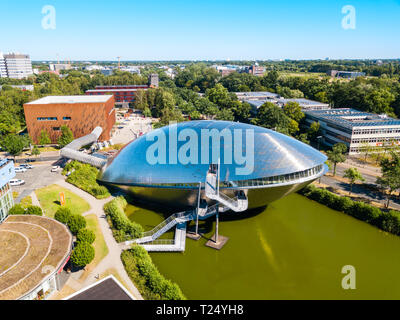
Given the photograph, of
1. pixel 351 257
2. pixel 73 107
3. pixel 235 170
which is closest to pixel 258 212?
pixel 235 170

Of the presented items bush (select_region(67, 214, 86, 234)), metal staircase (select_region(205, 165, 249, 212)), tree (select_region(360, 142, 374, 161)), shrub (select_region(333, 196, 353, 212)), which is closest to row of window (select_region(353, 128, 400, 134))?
tree (select_region(360, 142, 374, 161))

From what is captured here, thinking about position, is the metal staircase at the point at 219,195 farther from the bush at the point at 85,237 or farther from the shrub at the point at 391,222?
the shrub at the point at 391,222

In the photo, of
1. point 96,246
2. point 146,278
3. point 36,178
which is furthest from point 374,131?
point 36,178

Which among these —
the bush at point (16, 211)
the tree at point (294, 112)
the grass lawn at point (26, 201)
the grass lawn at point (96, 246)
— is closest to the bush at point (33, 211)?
the bush at point (16, 211)

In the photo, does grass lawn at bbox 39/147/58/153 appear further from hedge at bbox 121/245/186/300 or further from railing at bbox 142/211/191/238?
hedge at bbox 121/245/186/300

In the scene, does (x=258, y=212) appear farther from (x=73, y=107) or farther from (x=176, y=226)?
(x=73, y=107)
